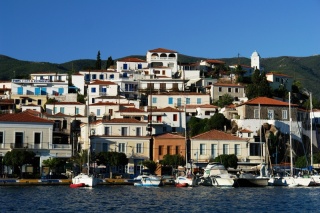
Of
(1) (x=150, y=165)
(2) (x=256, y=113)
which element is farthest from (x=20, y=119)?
(2) (x=256, y=113)

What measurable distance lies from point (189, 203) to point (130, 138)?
3319 cm

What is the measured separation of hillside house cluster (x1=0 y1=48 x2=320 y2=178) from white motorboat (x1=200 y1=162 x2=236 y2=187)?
8876 millimetres

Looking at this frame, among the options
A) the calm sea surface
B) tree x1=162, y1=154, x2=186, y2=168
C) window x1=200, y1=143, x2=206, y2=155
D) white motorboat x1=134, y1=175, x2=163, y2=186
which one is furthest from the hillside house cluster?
the calm sea surface

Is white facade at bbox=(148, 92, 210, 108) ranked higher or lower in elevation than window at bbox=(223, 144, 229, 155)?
higher

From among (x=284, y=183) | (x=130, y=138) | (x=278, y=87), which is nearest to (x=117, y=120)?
(x=130, y=138)

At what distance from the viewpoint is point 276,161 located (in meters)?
85.8

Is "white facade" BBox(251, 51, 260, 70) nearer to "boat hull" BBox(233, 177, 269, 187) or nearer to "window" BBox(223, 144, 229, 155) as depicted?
"window" BBox(223, 144, 229, 155)

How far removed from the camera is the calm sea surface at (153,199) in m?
47.4

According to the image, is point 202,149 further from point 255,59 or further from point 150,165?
point 255,59

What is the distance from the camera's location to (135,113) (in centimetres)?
9469

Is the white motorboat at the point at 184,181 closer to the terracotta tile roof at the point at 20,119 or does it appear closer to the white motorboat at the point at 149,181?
the white motorboat at the point at 149,181

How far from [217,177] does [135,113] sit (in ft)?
84.4

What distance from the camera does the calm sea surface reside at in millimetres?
47406

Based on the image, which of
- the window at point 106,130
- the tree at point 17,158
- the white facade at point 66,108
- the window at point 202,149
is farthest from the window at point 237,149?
the tree at point 17,158
